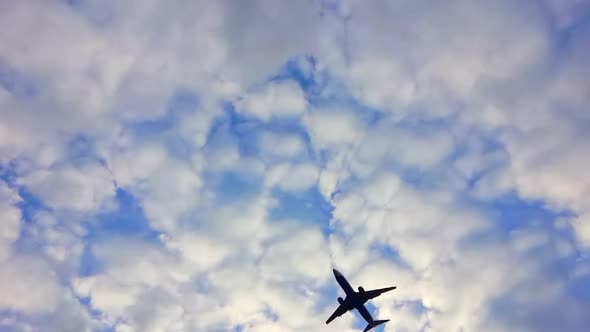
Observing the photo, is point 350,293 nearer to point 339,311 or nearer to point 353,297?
point 353,297

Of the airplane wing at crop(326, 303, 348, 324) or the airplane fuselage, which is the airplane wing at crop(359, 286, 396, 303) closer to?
the airplane fuselage

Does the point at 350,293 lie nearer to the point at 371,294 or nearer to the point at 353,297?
the point at 353,297

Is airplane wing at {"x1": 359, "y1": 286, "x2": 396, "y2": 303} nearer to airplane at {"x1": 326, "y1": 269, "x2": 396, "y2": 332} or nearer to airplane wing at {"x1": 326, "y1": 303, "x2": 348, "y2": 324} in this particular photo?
airplane at {"x1": 326, "y1": 269, "x2": 396, "y2": 332}

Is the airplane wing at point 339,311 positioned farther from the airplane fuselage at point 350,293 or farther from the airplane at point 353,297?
the airplane fuselage at point 350,293

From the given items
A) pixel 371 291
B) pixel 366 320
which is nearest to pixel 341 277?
pixel 371 291

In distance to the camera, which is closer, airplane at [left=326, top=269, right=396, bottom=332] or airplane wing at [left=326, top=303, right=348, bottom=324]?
airplane at [left=326, top=269, right=396, bottom=332]

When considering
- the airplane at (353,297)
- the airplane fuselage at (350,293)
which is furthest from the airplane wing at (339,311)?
the airplane fuselage at (350,293)

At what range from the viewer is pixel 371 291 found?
97875 millimetres

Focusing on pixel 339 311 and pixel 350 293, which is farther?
pixel 339 311

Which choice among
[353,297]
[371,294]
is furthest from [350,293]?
[371,294]

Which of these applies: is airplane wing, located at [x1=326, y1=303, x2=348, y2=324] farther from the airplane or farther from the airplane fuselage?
Result: the airplane fuselage

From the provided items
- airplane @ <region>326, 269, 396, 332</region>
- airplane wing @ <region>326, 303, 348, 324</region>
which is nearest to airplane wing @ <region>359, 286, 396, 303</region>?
airplane @ <region>326, 269, 396, 332</region>

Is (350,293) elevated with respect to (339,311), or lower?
elevated

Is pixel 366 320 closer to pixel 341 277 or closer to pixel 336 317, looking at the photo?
pixel 336 317
